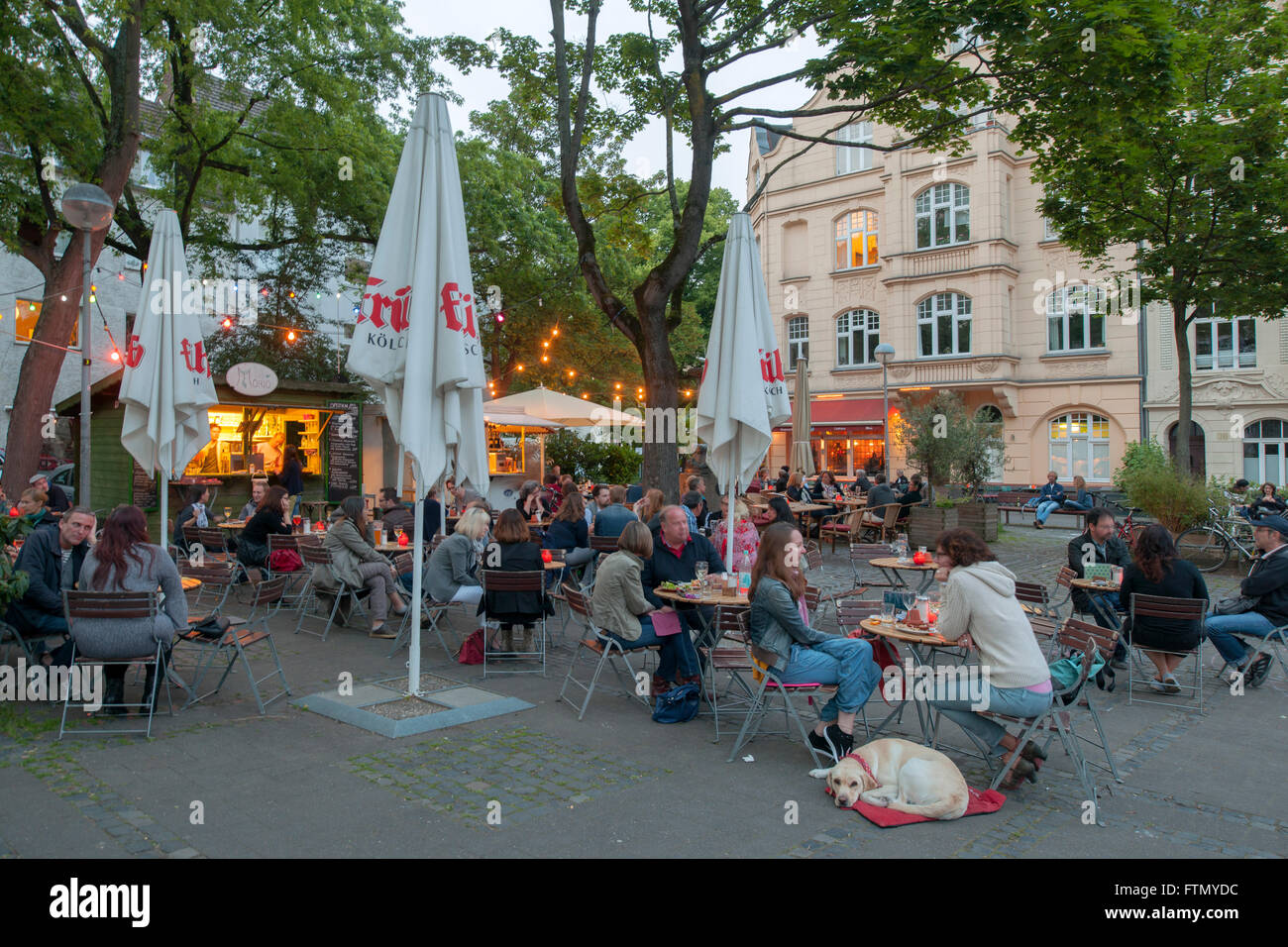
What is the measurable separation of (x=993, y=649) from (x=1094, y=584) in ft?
11.0

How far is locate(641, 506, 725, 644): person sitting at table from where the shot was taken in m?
6.70

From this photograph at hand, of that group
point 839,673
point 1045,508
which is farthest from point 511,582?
point 1045,508

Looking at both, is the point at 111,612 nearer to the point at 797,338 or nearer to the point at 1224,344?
the point at 1224,344

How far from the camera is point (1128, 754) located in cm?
543

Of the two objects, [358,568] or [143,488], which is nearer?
[358,568]

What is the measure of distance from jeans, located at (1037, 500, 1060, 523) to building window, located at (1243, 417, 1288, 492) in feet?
24.5

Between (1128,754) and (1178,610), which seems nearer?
(1128,754)

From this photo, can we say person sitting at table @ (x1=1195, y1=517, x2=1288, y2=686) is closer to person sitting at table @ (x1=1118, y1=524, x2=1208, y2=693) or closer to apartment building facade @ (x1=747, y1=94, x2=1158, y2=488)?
person sitting at table @ (x1=1118, y1=524, x2=1208, y2=693)

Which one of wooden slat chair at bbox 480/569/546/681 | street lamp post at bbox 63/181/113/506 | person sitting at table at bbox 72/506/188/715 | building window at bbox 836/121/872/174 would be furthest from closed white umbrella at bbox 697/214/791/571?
building window at bbox 836/121/872/174

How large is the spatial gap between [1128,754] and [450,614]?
727cm

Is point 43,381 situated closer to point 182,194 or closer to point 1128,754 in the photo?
point 182,194

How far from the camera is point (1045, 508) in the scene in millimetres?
21453

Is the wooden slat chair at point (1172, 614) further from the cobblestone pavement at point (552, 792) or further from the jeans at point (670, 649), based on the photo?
the jeans at point (670, 649)
